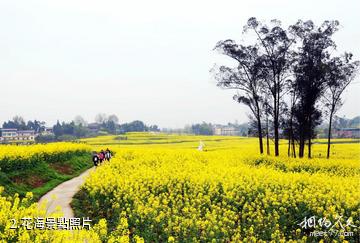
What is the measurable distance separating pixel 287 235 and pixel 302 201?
69.8 inches

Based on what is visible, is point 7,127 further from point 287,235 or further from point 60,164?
point 287,235

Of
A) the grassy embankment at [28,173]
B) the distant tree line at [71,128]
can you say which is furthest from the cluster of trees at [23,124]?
the grassy embankment at [28,173]

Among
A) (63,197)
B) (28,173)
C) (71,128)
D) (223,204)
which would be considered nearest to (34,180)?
(28,173)

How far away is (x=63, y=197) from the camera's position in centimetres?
1662

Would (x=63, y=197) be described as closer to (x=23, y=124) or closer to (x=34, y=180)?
(x=34, y=180)

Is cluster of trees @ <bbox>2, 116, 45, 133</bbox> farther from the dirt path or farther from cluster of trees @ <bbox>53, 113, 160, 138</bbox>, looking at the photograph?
the dirt path

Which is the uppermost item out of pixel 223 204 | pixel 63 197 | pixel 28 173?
pixel 28 173

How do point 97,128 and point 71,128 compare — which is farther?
point 97,128

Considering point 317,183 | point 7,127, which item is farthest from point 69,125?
point 317,183

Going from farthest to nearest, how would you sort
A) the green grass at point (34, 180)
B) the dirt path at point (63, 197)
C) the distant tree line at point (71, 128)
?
1. the distant tree line at point (71, 128)
2. the green grass at point (34, 180)
3. the dirt path at point (63, 197)

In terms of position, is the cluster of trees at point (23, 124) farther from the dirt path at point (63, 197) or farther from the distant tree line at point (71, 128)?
the dirt path at point (63, 197)

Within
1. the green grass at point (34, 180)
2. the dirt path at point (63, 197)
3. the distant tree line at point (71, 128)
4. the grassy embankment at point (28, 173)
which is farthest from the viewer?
the distant tree line at point (71, 128)

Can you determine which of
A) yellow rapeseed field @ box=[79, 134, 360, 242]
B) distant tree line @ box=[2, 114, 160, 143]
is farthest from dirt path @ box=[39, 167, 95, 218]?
distant tree line @ box=[2, 114, 160, 143]

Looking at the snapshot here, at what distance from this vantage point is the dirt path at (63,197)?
13.9 m
